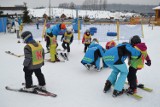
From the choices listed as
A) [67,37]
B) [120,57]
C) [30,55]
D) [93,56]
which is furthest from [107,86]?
[67,37]

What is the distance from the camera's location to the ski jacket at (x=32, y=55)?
16.3 ft

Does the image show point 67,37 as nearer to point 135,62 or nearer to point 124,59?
point 124,59

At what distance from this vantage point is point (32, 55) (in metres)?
4.99

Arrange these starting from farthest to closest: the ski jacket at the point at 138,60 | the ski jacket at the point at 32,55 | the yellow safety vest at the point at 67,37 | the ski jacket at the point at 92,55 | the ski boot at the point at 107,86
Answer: the yellow safety vest at the point at 67,37 → the ski jacket at the point at 92,55 → the ski boot at the point at 107,86 → the ski jacket at the point at 138,60 → the ski jacket at the point at 32,55

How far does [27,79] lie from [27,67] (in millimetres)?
338

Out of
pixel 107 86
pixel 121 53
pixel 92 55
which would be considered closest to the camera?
pixel 121 53

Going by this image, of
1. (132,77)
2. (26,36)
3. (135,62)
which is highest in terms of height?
(26,36)

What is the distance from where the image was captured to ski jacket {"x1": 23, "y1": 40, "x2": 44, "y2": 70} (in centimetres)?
497

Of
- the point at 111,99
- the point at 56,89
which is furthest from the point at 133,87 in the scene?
the point at 56,89

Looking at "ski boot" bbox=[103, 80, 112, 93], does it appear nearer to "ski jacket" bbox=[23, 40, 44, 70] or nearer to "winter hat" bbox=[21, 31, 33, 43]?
"ski jacket" bbox=[23, 40, 44, 70]

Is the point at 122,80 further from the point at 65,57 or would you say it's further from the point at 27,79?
the point at 65,57

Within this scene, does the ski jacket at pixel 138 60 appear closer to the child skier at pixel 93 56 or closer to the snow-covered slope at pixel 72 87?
the snow-covered slope at pixel 72 87

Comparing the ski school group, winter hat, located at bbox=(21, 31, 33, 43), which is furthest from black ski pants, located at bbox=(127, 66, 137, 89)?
winter hat, located at bbox=(21, 31, 33, 43)

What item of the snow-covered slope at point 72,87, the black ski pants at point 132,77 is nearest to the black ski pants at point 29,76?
the snow-covered slope at point 72,87
